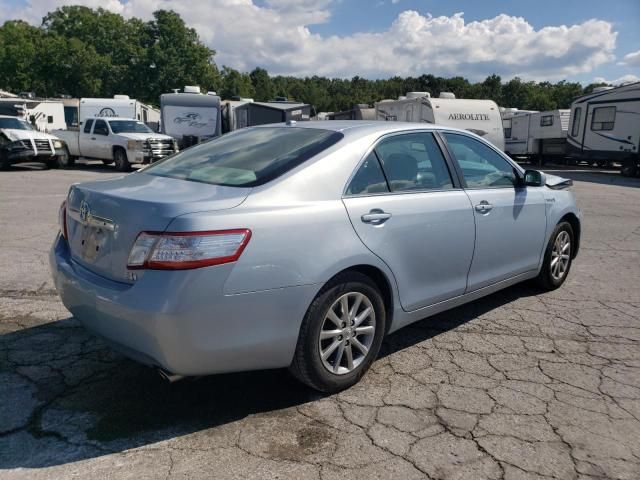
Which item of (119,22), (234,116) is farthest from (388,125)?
(119,22)

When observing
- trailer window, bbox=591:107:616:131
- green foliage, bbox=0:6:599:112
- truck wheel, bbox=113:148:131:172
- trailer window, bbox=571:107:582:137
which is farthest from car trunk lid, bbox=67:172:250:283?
green foliage, bbox=0:6:599:112

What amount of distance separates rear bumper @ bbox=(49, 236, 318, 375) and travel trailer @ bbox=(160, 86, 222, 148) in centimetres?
1950

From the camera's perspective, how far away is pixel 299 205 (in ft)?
9.84

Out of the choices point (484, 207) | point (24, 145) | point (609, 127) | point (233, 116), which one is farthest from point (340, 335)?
point (609, 127)

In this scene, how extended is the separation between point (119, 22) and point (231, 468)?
72.9 metres

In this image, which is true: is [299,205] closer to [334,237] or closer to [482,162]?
[334,237]

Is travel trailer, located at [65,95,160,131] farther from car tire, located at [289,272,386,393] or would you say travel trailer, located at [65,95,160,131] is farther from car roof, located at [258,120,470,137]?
car tire, located at [289,272,386,393]

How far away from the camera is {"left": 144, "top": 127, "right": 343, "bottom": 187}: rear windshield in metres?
3.19

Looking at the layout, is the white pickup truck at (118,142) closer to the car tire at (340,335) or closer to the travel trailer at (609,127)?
the car tire at (340,335)

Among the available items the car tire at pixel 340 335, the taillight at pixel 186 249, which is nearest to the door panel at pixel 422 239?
the car tire at pixel 340 335

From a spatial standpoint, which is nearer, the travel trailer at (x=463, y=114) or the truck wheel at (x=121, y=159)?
the truck wheel at (x=121, y=159)

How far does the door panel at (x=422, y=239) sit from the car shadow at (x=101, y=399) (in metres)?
0.57

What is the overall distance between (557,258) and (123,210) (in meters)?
4.10

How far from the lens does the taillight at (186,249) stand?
8.59 ft
